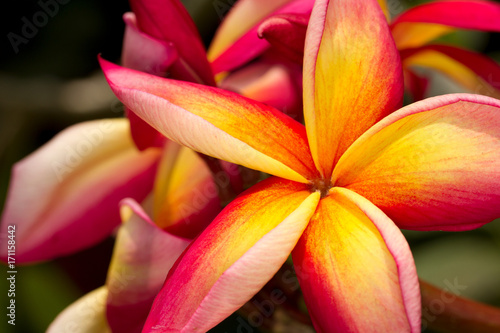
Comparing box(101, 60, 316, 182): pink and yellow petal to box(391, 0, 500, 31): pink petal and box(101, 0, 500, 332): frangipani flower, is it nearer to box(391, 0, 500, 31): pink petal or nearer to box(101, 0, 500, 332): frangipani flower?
box(101, 0, 500, 332): frangipani flower

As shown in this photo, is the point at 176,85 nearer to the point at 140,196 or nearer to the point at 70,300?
the point at 140,196

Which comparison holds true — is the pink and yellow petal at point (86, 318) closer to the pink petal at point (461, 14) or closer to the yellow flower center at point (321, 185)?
the yellow flower center at point (321, 185)

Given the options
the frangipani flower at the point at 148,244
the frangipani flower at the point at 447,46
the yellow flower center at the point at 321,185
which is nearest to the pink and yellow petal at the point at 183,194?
the frangipani flower at the point at 148,244

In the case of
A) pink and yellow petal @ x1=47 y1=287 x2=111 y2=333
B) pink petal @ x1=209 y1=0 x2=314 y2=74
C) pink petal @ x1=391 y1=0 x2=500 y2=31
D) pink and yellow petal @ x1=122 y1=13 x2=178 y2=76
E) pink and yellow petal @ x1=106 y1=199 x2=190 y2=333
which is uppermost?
pink and yellow petal @ x1=122 y1=13 x2=178 y2=76

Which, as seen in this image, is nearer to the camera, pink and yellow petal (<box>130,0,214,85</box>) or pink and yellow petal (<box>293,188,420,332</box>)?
pink and yellow petal (<box>293,188,420,332</box>)

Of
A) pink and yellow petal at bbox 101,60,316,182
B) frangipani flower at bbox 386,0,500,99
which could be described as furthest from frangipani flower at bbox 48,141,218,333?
frangipani flower at bbox 386,0,500,99

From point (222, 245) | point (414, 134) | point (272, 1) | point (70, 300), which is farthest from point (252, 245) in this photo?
point (70, 300)

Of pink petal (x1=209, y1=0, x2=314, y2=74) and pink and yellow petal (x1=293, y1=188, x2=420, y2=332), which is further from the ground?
pink petal (x1=209, y1=0, x2=314, y2=74)
